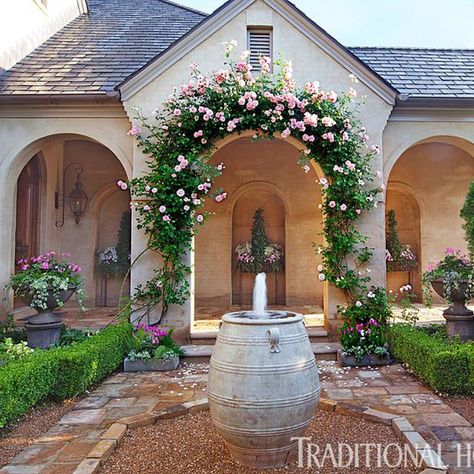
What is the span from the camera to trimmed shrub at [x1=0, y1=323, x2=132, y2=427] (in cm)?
348

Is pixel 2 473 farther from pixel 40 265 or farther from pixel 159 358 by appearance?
pixel 40 265

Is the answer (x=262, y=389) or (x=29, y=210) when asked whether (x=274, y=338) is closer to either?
(x=262, y=389)

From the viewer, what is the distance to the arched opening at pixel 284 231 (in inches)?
358

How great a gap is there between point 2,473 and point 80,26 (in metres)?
9.68

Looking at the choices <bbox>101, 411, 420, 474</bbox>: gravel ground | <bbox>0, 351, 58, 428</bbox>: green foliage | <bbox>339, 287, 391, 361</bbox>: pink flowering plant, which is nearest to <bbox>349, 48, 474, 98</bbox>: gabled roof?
<bbox>339, 287, 391, 361</bbox>: pink flowering plant

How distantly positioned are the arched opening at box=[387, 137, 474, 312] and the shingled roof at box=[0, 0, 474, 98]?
2074mm

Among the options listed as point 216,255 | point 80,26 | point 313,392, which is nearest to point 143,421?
point 313,392

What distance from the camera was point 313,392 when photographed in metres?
2.72

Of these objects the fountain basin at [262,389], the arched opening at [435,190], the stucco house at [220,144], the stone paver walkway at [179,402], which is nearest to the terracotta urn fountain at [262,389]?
the fountain basin at [262,389]

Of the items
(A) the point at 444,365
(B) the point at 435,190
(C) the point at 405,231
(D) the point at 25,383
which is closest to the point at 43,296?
(D) the point at 25,383

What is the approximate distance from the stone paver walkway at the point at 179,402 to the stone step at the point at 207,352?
14 cm

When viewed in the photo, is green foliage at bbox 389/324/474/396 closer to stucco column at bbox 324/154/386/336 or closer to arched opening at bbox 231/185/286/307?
stucco column at bbox 324/154/386/336

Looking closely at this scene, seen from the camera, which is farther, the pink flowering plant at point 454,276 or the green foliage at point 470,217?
the pink flowering plant at point 454,276

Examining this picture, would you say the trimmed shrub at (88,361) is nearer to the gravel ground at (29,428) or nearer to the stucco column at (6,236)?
the gravel ground at (29,428)
